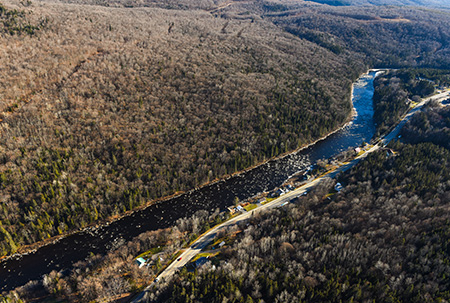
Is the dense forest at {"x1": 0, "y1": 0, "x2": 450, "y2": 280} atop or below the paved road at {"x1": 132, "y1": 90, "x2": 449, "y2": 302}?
atop

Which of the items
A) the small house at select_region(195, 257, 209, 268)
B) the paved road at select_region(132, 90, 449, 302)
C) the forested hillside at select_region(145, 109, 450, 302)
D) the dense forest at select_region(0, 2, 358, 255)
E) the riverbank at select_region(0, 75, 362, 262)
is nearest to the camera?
the forested hillside at select_region(145, 109, 450, 302)

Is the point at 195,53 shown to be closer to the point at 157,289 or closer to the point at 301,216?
the point at 301,216

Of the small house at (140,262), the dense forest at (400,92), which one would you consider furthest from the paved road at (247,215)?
the dense forest at (400,92)

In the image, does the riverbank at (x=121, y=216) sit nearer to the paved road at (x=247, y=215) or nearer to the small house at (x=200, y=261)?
the paved road at (x=247, y=215)

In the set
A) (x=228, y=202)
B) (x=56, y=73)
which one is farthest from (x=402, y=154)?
(x=56, y=73)

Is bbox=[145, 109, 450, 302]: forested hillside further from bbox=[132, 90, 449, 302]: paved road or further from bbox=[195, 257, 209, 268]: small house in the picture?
bbox=[132, 90, 449, 302]: paved road

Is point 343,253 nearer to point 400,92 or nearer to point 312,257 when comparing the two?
point 312,257

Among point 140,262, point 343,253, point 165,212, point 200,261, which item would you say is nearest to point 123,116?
point 165,212

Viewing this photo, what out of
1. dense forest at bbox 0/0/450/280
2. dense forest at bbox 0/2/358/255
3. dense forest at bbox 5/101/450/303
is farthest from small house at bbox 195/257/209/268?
dense forest at bbox 0/0/450/280
